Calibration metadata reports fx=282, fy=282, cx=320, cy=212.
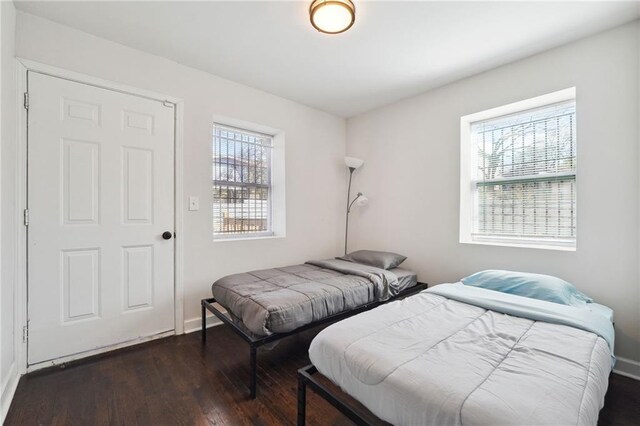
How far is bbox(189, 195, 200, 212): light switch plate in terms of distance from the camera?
2655 millimetres

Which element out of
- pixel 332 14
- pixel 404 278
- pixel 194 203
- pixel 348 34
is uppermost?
pixel 348 34

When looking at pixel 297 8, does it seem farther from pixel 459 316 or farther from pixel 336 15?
pixel 459 316

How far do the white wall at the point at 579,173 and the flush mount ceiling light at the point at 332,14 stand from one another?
1609 mm

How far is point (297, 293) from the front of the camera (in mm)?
2113

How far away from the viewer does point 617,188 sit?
2.02 metres

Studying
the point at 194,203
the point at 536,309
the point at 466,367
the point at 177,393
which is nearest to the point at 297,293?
the point at 177,393

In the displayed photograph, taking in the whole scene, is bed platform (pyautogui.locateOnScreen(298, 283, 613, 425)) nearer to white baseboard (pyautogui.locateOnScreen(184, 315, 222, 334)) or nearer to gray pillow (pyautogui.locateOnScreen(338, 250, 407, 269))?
gray pillow (pyautogui.locateOnScreen(338, 250, 407, 269))

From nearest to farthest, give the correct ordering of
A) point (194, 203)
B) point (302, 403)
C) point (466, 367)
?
point (466, 367), point (302, 403), point (194, 203)

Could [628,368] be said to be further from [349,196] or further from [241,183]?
[241,183]

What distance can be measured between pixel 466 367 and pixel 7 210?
103 inches

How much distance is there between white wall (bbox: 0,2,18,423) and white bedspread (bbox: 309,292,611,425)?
5.95ft

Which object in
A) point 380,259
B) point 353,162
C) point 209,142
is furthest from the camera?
point 353,162

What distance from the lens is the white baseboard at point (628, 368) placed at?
1944 millimetres

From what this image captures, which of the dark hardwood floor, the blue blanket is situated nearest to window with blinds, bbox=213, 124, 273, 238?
the dark hardwood floor
